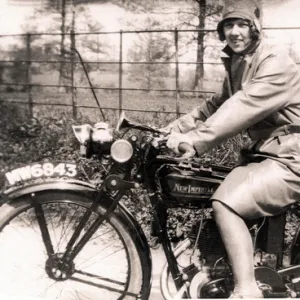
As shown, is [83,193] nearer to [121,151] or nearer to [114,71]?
[121,151]

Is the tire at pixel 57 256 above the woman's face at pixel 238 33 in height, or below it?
below

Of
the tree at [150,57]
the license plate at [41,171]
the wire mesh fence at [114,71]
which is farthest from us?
the tree at [150,57]

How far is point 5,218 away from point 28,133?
2844mm

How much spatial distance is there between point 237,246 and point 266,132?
1.89 feet

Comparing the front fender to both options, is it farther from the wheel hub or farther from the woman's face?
the woman's face

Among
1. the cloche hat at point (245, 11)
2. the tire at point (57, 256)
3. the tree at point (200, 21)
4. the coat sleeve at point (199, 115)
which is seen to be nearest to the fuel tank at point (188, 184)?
the tire at point (57, 256)

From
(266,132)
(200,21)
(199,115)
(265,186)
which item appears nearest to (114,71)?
(200,21)

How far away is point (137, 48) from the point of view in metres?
5.19

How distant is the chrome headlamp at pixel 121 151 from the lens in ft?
6.64

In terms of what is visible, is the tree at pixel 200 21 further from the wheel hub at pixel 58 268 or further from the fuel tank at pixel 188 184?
the wheel hub at pixel 58 268

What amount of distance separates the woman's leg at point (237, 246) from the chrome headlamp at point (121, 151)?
1.49 ft

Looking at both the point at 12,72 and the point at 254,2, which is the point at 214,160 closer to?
the point at 254,2

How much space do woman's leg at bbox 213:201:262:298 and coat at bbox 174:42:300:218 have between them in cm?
4

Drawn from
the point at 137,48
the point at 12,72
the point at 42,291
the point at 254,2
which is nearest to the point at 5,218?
the point at 42,291
